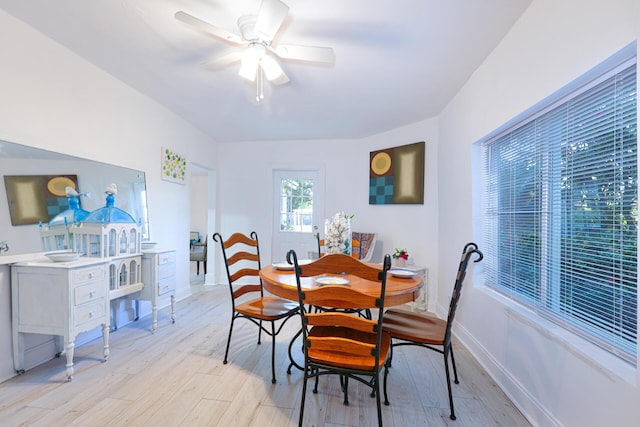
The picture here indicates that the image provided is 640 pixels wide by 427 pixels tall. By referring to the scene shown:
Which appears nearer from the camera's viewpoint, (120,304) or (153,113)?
(120,304)

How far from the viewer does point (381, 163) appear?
439cm

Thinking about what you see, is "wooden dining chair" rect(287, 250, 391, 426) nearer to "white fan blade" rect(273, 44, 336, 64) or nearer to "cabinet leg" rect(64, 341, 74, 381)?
"white fan blade" rect(273, 44, 336, 64)

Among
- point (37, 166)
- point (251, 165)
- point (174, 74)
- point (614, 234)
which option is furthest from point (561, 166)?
point (251, 165)

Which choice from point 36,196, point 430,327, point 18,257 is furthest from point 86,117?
point 430,327

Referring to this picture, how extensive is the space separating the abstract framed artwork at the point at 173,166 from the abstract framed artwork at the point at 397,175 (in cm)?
266

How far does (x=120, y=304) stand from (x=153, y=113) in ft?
6.92

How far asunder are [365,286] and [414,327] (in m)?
0.48

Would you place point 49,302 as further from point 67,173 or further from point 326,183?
point 326,183

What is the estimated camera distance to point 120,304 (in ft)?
10.0

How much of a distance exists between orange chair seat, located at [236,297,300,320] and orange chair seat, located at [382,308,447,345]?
72cm

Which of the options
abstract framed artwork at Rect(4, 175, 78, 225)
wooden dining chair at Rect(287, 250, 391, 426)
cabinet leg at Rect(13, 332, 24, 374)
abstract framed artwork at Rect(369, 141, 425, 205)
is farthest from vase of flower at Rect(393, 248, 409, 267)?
cabinet leg at Rect(13, 332, 24, 374)

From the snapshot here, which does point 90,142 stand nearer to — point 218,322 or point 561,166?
point 218,322

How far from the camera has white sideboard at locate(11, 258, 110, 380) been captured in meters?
2.04

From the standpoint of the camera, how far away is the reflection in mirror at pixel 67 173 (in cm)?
203
